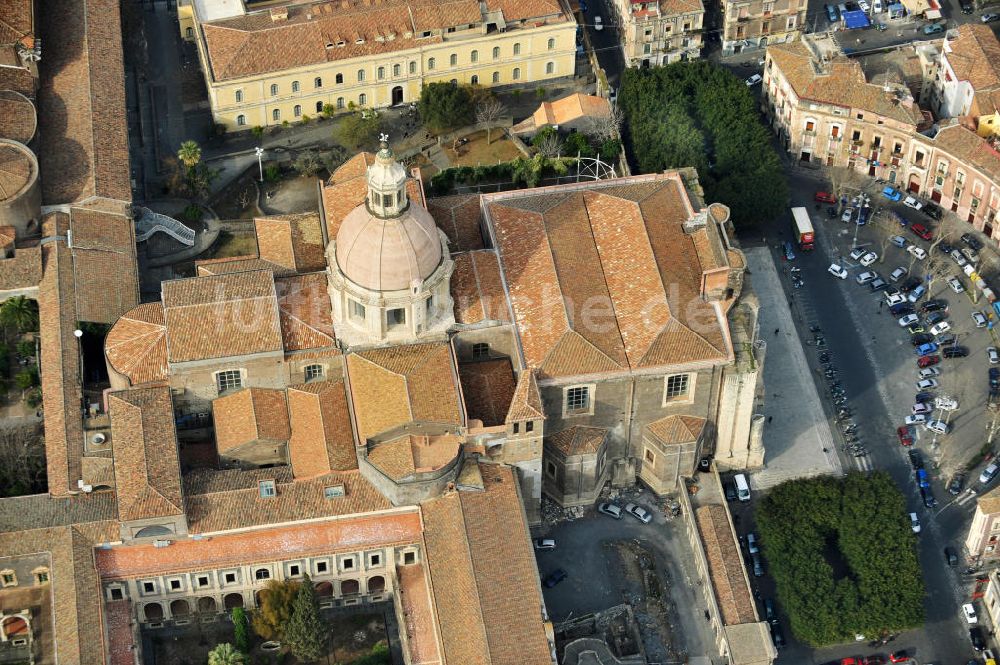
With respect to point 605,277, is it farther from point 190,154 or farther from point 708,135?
point 190,154

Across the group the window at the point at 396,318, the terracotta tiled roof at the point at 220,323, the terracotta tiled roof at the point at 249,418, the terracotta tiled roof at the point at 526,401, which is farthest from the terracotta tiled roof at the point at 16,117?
the terracotta tiled roof at the point at 526,401

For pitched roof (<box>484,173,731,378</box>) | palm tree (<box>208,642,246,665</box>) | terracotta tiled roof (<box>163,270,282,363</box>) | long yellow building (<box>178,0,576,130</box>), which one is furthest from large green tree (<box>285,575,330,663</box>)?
long yellow building (<box>178,0,576,130</box>)

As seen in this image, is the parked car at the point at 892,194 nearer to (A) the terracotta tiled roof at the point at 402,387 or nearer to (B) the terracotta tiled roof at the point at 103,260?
(A) the terracotta tiled roof at the point at 402,387

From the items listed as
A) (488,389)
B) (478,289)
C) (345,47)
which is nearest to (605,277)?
(478,289)

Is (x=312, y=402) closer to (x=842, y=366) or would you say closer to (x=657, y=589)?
(x=657, y=589)

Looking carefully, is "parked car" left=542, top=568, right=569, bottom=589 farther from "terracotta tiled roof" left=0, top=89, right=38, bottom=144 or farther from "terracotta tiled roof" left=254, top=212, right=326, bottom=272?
"terracotta tiled roof" left=0, top=89, right=38, bottom=144
